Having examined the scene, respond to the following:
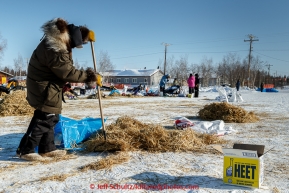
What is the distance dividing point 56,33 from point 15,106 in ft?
17.7

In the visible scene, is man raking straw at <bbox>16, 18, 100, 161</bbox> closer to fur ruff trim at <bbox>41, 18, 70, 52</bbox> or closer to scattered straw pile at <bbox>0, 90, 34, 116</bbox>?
fur ruff trim at <bbox>41, 18, 70, 52</bbox>

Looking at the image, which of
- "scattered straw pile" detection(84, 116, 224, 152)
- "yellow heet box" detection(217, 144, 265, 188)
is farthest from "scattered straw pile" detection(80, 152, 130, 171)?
"yellow heet box" detection(217, 144, 265, 188)

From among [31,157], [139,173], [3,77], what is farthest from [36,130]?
[3,77]

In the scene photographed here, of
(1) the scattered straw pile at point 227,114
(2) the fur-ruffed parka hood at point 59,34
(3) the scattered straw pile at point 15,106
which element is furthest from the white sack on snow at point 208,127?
(3) the scattered straw pile at point 15,106

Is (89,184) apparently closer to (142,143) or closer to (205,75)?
(142,143)

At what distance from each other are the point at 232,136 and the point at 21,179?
3.45 m

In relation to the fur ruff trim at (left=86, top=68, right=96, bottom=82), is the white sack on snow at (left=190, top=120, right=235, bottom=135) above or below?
below

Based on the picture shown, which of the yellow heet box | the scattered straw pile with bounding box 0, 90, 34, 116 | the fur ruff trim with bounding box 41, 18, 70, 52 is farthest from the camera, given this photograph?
the scattered straw pile with bounding box 0, 90, 34, 116

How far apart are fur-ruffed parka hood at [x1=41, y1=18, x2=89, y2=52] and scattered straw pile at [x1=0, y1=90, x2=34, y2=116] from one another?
5.07 meters

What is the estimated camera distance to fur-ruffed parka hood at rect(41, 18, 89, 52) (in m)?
2.93

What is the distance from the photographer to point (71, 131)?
366 cm

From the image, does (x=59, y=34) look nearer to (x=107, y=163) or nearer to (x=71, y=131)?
(x=71, y=131)

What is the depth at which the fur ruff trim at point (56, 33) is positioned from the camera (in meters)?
2.92

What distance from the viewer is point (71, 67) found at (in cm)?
303
